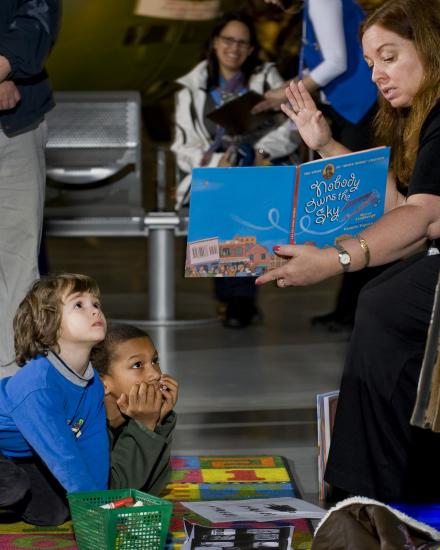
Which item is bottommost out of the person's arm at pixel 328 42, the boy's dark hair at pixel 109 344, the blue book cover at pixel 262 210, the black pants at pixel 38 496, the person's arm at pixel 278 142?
the black pants at pixel 38 496

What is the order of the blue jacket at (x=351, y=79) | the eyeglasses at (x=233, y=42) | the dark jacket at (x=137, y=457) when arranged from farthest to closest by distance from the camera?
the eyeglasses at (x=233, y=42) < the blue jacket at (x=351, y=79) < the dark jacket at (x=137, y=457)

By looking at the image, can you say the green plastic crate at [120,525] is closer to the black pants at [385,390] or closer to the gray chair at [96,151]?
the black pants at [385,390]

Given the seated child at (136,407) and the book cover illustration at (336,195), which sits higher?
the book cover illustration at (336,195)

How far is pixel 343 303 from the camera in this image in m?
6.22

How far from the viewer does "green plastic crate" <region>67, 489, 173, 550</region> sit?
248cm

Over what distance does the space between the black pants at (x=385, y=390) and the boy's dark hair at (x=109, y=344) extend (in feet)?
1.93

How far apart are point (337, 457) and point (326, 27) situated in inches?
91.7

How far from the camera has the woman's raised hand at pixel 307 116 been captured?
3.20 m

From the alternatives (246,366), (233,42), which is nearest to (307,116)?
(246,366)

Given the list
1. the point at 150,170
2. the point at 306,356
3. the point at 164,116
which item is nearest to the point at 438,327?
the point at 306,356

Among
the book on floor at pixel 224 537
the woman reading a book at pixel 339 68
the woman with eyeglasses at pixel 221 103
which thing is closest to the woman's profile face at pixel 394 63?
the book on floor at pixel 224 537

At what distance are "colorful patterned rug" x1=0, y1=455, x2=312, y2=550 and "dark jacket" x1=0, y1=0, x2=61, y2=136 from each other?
3.76 feet

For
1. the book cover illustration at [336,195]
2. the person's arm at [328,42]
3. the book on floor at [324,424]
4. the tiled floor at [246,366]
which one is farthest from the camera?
the person's arm at [328,42]

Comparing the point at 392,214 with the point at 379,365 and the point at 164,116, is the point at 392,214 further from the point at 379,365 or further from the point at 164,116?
the point at 164,116
